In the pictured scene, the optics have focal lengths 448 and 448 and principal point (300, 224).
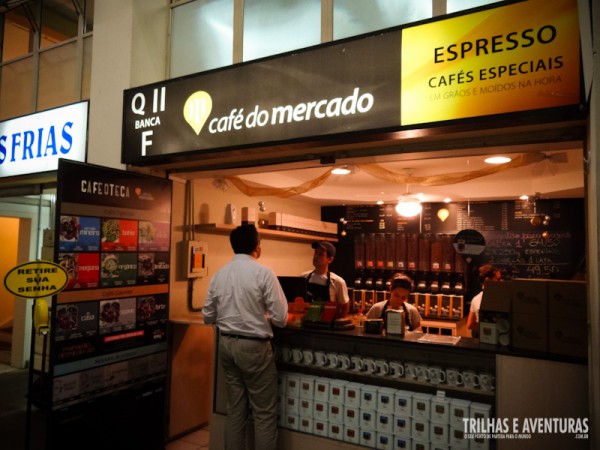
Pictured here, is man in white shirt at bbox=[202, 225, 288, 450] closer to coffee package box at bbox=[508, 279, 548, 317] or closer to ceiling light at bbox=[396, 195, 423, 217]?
coffee package box at bbox=[508, 279, 548, 317]

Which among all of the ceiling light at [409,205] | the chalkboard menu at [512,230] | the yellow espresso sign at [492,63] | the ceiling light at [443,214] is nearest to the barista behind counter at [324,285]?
the ceiling light at [409,205]

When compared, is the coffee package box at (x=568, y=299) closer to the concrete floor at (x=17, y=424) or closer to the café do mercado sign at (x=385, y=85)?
the café do mercado sign at (x=385, y=85)

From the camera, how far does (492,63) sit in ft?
8.16

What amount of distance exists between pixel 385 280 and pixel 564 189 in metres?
2.93

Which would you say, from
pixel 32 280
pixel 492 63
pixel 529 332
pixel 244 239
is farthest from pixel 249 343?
pixel 492 63

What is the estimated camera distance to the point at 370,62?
9.39 feet

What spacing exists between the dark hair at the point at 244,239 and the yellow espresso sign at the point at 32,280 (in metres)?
1.26

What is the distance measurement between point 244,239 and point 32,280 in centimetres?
147

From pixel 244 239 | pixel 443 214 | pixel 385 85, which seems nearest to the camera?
pixel 385 85

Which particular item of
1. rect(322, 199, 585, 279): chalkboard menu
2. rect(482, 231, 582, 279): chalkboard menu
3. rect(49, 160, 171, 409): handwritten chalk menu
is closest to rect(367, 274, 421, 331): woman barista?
rect(49, 160, 171, 409): handwritten chalk menu

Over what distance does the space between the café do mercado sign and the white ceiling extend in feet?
2.77

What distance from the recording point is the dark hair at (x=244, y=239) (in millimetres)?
3430

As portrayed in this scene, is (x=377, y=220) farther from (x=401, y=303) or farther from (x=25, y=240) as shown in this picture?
(x=25, y=240)

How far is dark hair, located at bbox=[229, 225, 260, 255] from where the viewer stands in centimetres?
343
